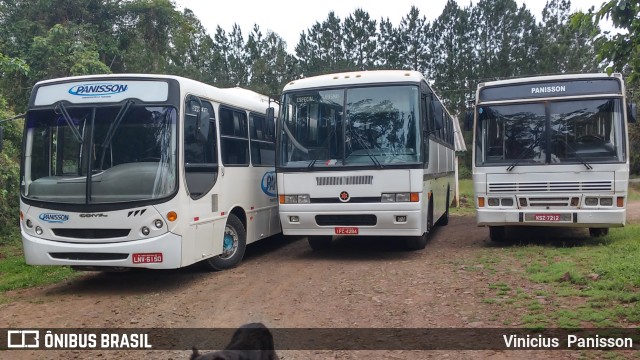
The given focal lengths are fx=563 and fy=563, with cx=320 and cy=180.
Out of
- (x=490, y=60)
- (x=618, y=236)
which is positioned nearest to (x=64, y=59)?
(x=618, y=236)

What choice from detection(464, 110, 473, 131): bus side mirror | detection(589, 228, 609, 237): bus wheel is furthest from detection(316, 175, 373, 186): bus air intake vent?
detection(589, 228, 609, 237): bus wheel

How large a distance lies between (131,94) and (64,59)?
14.0 m

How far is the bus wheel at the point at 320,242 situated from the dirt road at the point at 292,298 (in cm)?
71

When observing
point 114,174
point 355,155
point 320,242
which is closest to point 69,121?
point 114,174

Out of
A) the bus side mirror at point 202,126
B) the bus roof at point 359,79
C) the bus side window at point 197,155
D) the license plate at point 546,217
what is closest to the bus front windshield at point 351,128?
the bus roof at point 359,79

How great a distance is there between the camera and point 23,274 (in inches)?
382

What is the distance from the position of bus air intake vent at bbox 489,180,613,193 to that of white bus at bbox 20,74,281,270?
5.54 metres

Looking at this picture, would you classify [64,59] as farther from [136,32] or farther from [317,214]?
[317,214]

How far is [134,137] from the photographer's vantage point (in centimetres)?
786

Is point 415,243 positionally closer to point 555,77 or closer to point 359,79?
point 359,79

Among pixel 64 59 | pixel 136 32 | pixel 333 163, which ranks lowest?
pixel 333 163

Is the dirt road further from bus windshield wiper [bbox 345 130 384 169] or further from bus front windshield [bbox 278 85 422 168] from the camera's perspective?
bus front windshield [bbox 278 85 422 168]

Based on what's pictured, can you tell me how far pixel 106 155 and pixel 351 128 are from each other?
4105 mm

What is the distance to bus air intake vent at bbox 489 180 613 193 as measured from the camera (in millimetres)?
9983
